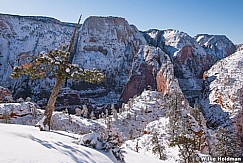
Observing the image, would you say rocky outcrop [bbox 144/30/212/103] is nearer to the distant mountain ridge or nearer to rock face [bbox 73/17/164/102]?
the distant mountain ridge

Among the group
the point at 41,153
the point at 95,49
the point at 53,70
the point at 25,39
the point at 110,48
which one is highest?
the point at 25,39

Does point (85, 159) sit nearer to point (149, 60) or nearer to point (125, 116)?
point (125, 116)

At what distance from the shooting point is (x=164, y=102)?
2899 inches

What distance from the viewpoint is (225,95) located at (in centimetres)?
7944

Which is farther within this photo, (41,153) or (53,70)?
(53,70)

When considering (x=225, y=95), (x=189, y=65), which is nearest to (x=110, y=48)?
(x=189, y=65)

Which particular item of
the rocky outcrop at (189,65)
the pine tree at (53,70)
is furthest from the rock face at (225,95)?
the pine tree at (53,70)

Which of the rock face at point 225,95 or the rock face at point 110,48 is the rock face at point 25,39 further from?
the rock face at point 225,95

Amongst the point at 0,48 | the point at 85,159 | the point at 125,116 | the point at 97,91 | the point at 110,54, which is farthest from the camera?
the point at 110,54

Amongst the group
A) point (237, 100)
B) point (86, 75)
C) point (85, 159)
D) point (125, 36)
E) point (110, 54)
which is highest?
point (125, 36)

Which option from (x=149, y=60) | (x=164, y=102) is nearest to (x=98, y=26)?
(x=149, y=60)

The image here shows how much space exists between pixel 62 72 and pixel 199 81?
143 metres

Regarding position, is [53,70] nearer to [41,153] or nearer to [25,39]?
[41,153]

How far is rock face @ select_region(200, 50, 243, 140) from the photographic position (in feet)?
231
